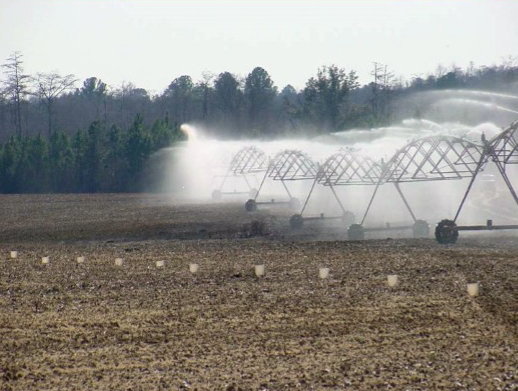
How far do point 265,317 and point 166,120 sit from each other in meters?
98.4

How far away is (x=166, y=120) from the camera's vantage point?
11575cm

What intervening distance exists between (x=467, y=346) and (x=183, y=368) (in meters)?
4.41

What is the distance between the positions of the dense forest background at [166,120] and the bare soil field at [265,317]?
2729 inches

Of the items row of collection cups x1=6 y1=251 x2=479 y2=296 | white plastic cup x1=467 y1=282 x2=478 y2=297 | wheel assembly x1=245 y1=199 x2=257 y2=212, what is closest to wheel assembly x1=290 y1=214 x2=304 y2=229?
wheel assembly x1=245 y1=199 x2=257 y2=212

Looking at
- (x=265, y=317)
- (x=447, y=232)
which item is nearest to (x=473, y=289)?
(x=265, y=317)

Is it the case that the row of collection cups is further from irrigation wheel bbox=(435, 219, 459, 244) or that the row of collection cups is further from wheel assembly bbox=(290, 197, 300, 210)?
wheel assembly bbox=(290, 197, 300, 210)

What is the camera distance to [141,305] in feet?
68.0

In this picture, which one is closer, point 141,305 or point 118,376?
point 118,376

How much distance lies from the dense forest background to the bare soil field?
227ft

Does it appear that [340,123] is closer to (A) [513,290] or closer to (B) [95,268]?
(B) [95,268]

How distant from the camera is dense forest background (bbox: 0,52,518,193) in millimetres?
106000

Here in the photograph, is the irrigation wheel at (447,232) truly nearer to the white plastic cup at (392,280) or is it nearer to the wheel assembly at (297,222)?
the white plastic cup at (392,280)

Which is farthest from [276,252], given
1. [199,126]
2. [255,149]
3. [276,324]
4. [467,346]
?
[199,126]

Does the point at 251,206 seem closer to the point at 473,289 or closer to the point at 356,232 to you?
the point at 356,232
